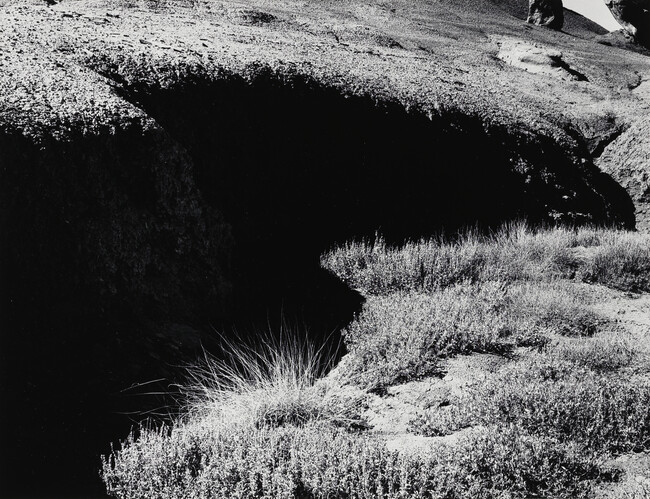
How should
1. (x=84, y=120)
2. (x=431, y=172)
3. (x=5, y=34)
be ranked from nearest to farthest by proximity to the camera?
(x=84, y=120)
(x=5, y=34)
(x=431, y=172)

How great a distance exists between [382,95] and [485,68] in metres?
10.1

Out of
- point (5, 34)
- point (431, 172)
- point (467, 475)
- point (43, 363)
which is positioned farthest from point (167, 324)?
point (431, 172)

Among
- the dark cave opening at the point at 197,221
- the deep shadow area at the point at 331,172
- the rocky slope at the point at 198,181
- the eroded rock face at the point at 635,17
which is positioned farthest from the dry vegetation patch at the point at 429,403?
the eroded rock face at the point at 635,17

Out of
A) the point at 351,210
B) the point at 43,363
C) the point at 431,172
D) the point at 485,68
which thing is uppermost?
the point at 485,68

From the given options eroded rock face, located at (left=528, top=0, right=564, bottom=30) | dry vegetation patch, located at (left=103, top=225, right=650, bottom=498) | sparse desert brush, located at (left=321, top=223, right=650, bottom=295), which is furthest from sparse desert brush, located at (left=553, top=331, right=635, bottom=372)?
eroded rock face, located at (left=528, top=0, right=564, bottom=30)

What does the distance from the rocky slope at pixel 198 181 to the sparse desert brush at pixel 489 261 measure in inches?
14.3

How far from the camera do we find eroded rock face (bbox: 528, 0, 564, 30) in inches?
1385

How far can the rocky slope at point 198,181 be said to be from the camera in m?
4.56

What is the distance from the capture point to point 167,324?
211 inches

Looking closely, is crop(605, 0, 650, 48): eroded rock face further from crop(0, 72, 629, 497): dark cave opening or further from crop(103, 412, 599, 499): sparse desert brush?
crop(103, 412, 599, 499): sparse desert brush

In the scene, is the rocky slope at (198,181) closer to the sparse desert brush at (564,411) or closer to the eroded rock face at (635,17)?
the sparse desert brush at (564,411)

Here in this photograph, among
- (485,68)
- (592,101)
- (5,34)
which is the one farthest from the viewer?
(485,68)

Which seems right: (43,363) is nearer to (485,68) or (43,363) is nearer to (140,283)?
(140,283)

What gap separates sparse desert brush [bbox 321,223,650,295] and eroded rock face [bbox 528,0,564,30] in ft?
100
